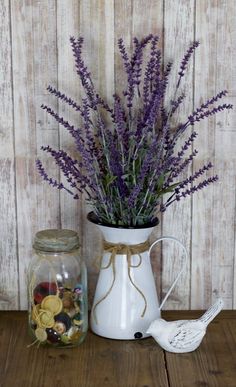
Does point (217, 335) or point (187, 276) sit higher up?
point (187, 276)

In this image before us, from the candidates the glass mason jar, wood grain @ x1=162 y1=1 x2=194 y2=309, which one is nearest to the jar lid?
the glass mason jar

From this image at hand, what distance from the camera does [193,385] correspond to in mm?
1299

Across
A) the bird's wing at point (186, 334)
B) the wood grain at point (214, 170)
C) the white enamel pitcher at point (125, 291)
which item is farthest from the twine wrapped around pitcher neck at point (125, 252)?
the wood grain at point (214, 170)

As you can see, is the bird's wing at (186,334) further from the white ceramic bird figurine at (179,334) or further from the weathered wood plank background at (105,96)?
the weathered wood plank background at (105,96)

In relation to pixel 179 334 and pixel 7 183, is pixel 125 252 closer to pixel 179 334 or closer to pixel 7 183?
pixel 179 334

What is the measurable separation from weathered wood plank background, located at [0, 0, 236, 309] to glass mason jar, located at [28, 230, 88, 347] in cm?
15

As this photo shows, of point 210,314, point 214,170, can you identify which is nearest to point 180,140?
point 214,170

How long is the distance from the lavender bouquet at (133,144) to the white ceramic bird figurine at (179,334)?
0.23 metres

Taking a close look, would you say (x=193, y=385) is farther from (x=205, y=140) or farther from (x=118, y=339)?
(x=205, y=140)

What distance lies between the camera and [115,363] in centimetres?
139

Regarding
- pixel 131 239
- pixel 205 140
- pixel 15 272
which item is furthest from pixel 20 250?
pixel 205 140

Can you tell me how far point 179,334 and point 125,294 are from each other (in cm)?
15

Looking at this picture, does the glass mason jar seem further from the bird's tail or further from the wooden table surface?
the bird's tail

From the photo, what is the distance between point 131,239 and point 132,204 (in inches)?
3.7
